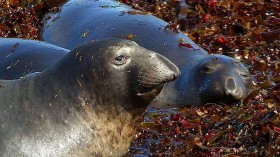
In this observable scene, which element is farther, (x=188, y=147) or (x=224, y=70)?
(x=224, y=70)

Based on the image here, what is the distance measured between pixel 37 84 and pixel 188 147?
1.40 meters

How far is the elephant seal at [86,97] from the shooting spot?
6270 millimetres

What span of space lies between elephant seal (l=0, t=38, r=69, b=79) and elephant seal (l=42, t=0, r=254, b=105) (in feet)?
4.29

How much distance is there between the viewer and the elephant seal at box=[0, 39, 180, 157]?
6.27 metres

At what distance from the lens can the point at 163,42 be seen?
32.8 feet

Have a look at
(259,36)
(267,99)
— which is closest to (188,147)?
(267,99)

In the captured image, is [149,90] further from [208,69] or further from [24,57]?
[208,69]

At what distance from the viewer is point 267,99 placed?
28.8ft

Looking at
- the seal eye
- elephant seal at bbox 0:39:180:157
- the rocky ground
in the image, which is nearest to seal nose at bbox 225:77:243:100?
the rocky ground

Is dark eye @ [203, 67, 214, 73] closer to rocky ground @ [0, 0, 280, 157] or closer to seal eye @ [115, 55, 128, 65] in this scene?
rocky ground @ [0, 0, 280, 157]

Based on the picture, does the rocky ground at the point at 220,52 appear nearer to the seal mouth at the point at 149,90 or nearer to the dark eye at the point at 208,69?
the dark eye at the point at 208,69

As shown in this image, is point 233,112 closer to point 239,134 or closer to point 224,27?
point 239,134

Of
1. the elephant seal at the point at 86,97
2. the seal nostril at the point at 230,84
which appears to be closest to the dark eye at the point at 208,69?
the seal nostril at the point at 230,84

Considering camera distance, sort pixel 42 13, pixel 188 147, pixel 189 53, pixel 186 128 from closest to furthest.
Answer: pixel 188 147, pixel 186 128, pixel 189 53, pixel 42 13
